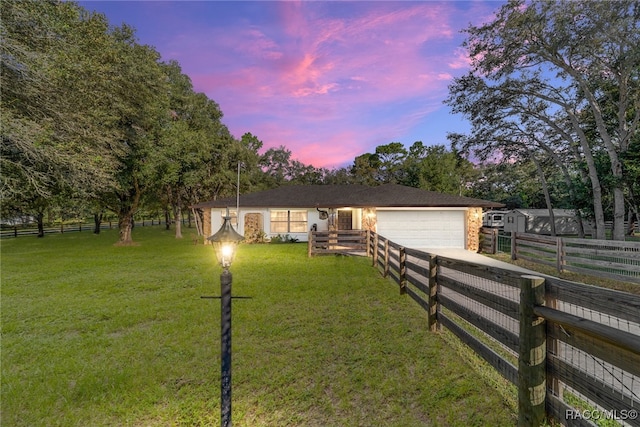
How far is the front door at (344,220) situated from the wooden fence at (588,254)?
10075mm

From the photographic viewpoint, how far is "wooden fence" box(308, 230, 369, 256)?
14000mm

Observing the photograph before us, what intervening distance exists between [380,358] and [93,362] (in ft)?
13.6

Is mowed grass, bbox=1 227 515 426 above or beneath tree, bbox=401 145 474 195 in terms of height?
beneath

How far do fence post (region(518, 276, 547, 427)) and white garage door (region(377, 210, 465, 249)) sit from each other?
1493cm

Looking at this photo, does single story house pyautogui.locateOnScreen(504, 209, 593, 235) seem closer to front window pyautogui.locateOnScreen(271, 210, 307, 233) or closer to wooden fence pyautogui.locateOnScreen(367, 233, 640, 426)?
front window pyautogui.locateOnScreen(271, 210, 307, 233)

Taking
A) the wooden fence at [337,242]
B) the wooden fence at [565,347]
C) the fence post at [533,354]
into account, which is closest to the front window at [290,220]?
the wooden fence at [337,242]


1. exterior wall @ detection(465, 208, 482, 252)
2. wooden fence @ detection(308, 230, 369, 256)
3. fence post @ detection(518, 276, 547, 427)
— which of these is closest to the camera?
fence post @ detection(518, 276, 547, 427)

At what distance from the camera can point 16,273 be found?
10305 mm

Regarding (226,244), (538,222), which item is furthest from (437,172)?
(226,244)

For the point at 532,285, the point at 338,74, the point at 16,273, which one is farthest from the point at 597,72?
the point at 16,273

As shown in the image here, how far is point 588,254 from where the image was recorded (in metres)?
9.08

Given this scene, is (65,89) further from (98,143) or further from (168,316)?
(168,316)

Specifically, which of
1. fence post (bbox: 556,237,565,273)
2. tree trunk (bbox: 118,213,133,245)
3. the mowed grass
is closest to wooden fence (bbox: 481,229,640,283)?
fence post (bbox: 556,237,565,273)

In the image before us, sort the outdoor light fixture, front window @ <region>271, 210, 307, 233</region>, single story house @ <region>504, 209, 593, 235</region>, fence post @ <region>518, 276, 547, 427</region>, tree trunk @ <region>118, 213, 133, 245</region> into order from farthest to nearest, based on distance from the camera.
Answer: single story house @ <region>504, 209, 593, 235</region> → front window @ <region>271, 210, 307, 233</region> → tree trunk @ <region>118, 213, 133, 245</region> → the outdoor light fixture → fence post @ <region>518, 276, 547, 427</region>
